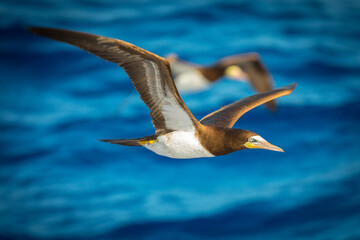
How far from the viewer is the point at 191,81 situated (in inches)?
596

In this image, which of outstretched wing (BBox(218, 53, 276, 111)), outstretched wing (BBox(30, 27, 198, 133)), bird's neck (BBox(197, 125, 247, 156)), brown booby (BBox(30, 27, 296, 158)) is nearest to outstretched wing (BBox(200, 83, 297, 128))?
brown booby (BBox(30, 27, 296, 158))

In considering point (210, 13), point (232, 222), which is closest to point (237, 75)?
point (232, 222)

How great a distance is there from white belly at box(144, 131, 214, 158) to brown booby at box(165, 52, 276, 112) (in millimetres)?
7994

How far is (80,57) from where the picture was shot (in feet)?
69.7

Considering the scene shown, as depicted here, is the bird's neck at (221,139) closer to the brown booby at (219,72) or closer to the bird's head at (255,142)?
the bird's head at (255,142)

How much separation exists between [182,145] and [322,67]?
1600cm

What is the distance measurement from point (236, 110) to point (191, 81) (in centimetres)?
799

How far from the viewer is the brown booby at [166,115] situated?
18.1 feet

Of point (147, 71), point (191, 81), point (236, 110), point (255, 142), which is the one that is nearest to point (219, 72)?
point (191, 81)

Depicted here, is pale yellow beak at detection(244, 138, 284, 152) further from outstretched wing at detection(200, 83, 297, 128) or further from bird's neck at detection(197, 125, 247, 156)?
outstretched wing at detection(200, 83, 297, 128)

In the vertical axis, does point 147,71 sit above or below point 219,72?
below

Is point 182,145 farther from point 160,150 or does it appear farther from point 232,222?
point 232,222

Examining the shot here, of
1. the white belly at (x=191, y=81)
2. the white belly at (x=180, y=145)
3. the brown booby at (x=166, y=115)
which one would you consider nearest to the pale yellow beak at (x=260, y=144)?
the brown booby at (x=166, y=115)

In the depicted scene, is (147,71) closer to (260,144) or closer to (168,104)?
(168,104)
